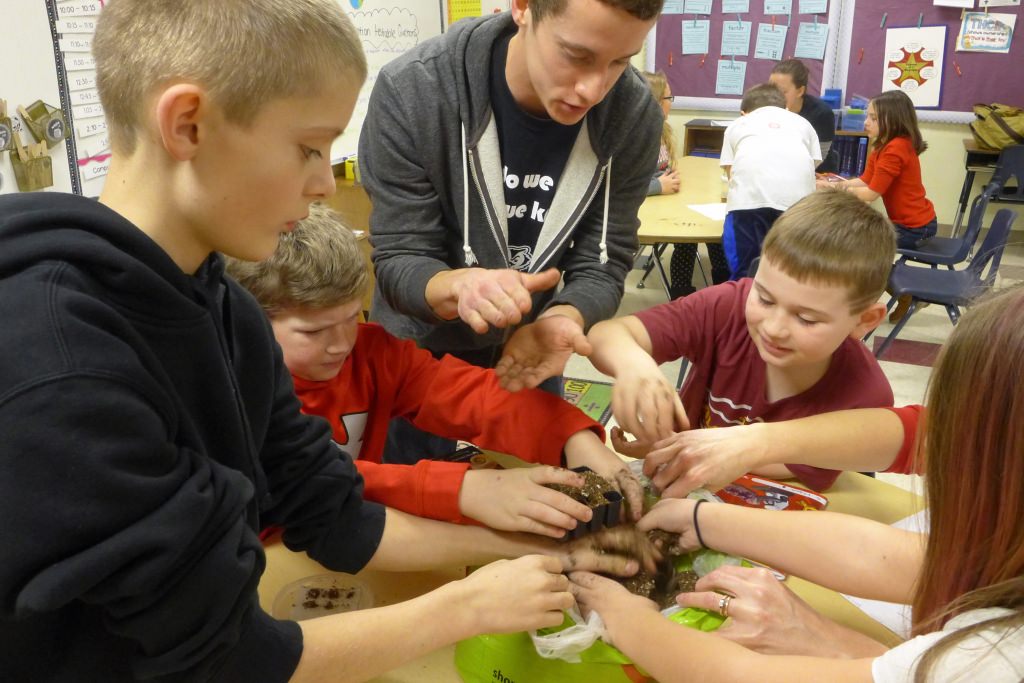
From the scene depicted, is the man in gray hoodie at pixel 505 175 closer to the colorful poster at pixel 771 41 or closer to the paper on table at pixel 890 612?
the paper on table at pixel 890 612

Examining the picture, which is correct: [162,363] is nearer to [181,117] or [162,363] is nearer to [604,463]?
[181,117]

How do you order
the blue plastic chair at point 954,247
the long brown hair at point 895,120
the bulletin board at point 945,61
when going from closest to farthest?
1. the blue plastic chair at point 954,247
2. the long brown hair at point 895,120
3. the bulletin board at point 945,61

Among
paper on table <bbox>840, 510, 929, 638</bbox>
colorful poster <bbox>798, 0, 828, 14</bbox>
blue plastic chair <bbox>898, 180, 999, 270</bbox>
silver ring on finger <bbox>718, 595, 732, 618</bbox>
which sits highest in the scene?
colorful poster <bbox>798, 0, 828, 14</bbox>

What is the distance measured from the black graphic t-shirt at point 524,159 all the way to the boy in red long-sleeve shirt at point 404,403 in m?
0.33

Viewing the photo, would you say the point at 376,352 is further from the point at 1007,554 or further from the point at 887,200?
the point at 887,200

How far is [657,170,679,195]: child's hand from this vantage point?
407cm

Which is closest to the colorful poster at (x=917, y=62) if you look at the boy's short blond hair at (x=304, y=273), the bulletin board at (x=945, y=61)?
the bulletin board at (x=945, y=61)

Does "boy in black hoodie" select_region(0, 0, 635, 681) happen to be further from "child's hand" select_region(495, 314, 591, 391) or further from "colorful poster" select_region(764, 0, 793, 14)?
"colorful poster" select_region(764, 0, 793, 14)

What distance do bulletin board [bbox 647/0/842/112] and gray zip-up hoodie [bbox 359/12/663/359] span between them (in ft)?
17.1

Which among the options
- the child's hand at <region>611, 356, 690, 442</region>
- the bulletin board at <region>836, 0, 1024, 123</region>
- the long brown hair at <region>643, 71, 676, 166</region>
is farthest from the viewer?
the bulletin board at <region>836, 0, 1024, 123</region>

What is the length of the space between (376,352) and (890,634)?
3.14 feet

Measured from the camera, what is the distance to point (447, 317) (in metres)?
1.39

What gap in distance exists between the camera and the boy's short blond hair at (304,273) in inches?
50.4

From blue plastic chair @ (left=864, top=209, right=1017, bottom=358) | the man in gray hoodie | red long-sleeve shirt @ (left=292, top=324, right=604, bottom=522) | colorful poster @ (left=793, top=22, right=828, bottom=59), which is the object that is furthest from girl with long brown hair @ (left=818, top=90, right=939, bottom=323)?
red long-sleeve shirt @ (left=292, top=324, right=604, bottom=522)
